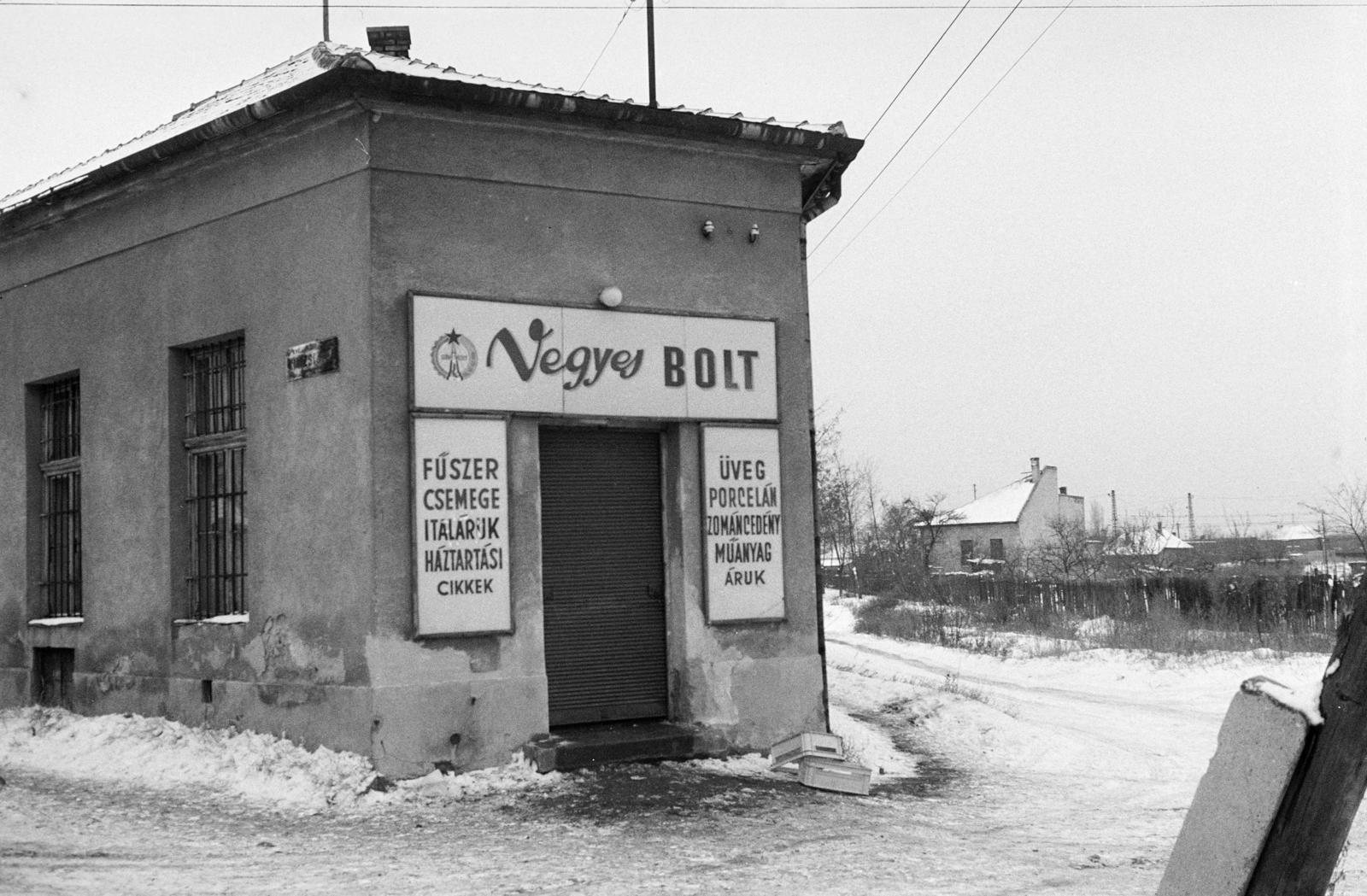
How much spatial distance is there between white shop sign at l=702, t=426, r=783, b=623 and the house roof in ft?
8.27

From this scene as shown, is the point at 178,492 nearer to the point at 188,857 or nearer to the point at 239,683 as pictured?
the point at 239,683

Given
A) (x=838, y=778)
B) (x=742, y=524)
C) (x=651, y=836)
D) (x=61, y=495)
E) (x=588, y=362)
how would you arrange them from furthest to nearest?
(x=61, y=495) → (x=742, y=524) → (x=588, y=362) → (x=838, y=778) → (x=651, y=836)

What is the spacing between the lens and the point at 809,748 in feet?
34.3

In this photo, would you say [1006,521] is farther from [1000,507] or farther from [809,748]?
[809,748]

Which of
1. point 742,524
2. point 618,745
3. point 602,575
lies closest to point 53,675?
point 602,575

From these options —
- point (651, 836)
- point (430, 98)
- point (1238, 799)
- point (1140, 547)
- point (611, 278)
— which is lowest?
point (651, 836)

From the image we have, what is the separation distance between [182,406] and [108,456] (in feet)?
3.78

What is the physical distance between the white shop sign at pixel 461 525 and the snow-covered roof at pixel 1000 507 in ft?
186

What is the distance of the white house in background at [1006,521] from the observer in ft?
219

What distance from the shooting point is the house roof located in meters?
10.1

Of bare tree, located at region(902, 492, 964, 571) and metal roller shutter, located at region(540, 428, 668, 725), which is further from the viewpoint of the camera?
bare tree, located at region(902, 492, 964, 571)

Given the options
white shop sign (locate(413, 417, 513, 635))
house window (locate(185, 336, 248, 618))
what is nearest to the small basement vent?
house window (locate(185, 336, 248, 618))

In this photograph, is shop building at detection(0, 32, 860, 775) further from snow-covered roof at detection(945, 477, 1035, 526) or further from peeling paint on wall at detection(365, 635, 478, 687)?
snow-covered roof at detection(945, 477, 1035, 526)

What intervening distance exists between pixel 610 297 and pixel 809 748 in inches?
153
